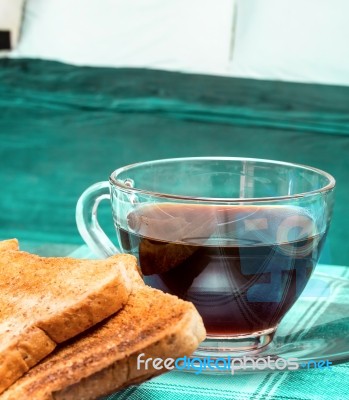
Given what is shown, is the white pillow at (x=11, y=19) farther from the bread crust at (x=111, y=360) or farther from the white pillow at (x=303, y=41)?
the bread crust at (x=111, y=360)

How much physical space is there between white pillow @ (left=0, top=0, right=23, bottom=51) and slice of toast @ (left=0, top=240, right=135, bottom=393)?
2503mm

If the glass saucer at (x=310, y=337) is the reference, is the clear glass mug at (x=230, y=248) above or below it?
above

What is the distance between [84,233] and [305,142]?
96cm

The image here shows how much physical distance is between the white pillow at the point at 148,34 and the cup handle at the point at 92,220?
1.96m

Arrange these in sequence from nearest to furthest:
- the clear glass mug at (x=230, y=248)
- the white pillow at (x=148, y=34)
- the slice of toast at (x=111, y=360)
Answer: the slice of toast at (x=111, y=360) → the clear glass mug at (x=230, y=248) → the white pillow at (x=148, y=34)

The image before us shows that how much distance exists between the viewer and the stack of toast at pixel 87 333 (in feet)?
1.43

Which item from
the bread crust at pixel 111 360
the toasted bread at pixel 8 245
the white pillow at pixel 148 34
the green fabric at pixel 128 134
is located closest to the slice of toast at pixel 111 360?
the bread crust at pixel 111 360

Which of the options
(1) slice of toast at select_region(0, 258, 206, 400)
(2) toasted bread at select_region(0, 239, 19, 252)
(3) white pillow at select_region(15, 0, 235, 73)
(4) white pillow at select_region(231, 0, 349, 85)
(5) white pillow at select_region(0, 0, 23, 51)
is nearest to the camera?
(1) slice of toast at select_region(0, 258, 206, 400)

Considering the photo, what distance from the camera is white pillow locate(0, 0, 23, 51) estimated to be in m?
2.89

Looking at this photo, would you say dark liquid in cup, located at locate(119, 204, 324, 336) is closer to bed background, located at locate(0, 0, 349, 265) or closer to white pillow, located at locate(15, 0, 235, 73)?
bed background, located at locate(0, 0, 349, 265)

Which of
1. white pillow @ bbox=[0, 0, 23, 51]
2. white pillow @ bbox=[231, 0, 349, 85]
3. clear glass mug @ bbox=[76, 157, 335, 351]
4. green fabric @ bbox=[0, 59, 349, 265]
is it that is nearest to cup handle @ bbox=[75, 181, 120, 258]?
clear glass mug @ bbox=[76, 157, 335, 351]

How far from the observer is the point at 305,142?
153cm

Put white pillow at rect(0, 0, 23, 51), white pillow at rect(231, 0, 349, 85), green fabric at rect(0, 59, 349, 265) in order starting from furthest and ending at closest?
1. white pillow at rect(0, 0, 23, 51)
2. white pillow at rect(231, 0, 349, 85)
3. green fabric at rect(0, 59, 349, 265)

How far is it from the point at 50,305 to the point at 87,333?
3cm
